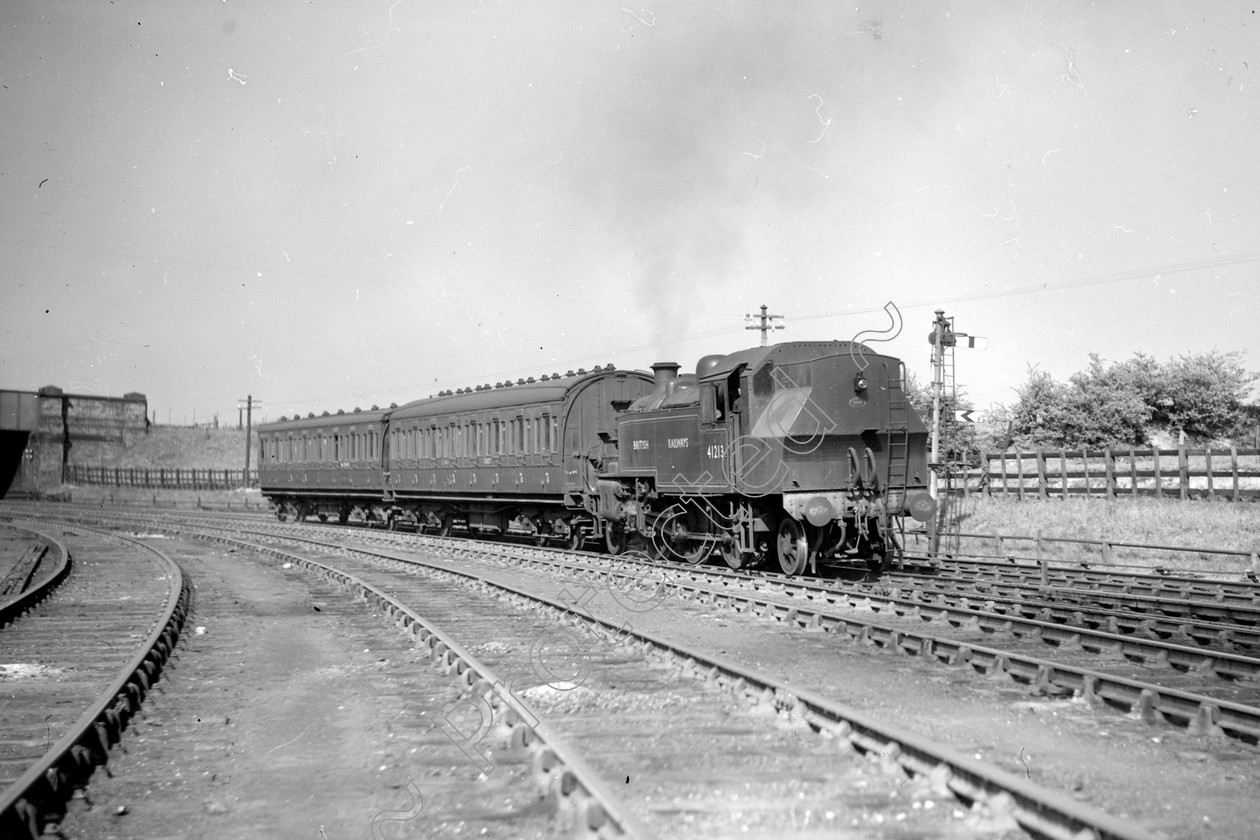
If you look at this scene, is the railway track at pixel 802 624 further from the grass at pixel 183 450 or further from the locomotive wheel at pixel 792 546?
the grass at pixel 183 450

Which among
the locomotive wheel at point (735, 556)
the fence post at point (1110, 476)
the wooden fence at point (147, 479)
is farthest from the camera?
the wooden fence at point (147, 479)

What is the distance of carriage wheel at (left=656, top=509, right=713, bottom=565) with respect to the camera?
18.2 meters

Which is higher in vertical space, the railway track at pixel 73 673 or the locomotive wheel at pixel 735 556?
the locomotive wheel at pixel 735 556

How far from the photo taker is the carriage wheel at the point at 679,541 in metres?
18.2

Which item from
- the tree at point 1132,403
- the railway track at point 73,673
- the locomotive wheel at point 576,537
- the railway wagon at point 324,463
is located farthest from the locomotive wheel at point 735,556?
the tree at point 1132,403

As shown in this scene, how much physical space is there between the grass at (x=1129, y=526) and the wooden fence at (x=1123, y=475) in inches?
17.6

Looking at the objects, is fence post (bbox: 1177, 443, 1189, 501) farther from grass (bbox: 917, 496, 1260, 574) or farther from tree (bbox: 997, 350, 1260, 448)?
tree (bbox: 997, 350, 1260, 448)

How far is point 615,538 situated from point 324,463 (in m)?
17.8

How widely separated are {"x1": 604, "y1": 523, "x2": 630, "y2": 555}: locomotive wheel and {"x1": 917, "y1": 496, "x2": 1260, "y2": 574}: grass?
23.5ft

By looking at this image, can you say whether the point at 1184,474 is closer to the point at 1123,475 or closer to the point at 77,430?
the point at 1123,475

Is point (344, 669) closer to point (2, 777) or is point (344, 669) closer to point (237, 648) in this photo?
point (237, 648)

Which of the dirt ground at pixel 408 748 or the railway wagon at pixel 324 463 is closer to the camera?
the dirt ground at pixel 408 748

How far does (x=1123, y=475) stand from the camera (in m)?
26.3

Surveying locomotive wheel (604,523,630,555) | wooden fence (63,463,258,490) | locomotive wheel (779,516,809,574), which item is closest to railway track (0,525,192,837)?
locomotive wheel (604,523,630,555)
